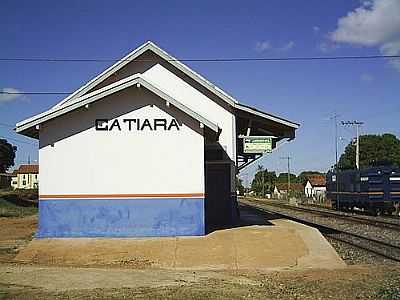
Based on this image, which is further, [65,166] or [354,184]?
[354,184]

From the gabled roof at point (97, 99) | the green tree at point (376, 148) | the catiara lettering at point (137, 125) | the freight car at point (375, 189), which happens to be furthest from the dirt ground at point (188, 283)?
the green tree at point (376, 148)

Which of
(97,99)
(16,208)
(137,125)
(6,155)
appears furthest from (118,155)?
(6,155)

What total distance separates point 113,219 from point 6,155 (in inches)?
3228

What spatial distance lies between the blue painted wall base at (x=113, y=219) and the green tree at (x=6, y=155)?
79.1 metres

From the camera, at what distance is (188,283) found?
471 inches

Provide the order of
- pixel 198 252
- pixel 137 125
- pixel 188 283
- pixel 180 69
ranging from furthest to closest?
pixel 180 69, pixel 137 125, pixel 198 252, pixel 188 283

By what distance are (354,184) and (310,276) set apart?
1213 inches

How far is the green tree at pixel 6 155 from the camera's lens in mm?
92938

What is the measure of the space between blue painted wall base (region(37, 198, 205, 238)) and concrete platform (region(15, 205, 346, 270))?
42 cm

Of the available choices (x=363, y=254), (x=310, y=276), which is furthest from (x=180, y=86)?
(x=310, y=276)

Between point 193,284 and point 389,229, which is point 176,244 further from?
point 389,229

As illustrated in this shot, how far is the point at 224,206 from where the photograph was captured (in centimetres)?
2383

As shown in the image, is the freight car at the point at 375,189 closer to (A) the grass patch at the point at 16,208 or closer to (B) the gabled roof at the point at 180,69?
A: (B) the gabled roof at the point at 180,69

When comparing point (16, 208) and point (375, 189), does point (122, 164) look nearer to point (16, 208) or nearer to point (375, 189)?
point (375, 189)
